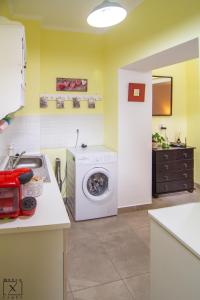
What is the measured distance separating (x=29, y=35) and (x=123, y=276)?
10.0ft

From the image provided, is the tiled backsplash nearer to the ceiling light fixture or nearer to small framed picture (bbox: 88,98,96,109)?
small framed picture (bbox: 88,98,96,109)

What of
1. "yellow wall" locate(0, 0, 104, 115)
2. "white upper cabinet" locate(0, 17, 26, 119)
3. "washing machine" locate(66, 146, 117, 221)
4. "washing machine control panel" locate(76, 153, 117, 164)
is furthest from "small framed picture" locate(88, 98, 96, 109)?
"white upper cabinet" locate(0, 17, 26, 119)

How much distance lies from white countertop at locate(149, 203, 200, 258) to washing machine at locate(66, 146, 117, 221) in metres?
1.75

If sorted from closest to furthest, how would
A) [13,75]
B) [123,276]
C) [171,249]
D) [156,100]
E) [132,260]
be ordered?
[171,249] → [13,75] → [123,276] → [132,260] → [156,100]

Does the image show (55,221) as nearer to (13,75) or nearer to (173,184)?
(13,75)

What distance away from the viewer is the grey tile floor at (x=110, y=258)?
1957 mm

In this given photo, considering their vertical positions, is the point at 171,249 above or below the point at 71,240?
above

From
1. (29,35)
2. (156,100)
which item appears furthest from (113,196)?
(29,35)

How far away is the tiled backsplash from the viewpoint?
10.8 feet

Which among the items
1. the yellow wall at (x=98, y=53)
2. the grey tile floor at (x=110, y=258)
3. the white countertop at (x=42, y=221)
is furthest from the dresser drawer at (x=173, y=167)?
the white countertop at (x=42, y=221)

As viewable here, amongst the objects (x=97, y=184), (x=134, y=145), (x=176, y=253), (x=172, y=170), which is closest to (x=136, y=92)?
(x=134, y=145)

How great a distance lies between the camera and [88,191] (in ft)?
10.6

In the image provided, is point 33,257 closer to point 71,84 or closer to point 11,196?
point 11,196

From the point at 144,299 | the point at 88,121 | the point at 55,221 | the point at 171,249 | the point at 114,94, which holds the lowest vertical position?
the point at 144,299
